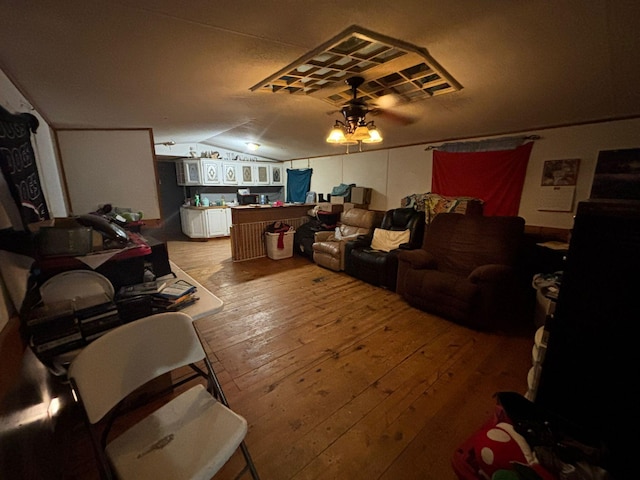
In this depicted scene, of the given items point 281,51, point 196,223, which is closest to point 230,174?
point 196,223

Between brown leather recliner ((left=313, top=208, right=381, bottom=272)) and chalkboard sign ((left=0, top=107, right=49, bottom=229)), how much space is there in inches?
123

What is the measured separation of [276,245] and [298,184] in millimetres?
2690

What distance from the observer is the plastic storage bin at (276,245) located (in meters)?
4.52

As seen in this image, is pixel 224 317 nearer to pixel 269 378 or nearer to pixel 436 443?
pixel 269 378

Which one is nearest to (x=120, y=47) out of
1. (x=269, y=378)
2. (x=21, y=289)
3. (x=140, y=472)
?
(x=21, y=289)

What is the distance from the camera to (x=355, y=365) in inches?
75.0

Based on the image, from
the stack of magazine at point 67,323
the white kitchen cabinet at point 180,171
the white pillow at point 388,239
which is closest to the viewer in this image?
the stack of magazine at point 67,323

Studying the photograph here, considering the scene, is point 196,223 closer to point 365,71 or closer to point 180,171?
point 180,171

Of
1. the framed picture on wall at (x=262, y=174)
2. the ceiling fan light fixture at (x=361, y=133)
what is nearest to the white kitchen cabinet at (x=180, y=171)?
the framed picture on wall at (x=262, y=174)

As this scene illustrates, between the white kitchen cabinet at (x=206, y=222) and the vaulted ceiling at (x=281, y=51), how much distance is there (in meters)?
3.44

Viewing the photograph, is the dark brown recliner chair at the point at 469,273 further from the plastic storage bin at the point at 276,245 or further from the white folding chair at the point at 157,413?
the plastic storage bin at the point at 276,245

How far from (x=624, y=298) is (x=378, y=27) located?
5.80 feet

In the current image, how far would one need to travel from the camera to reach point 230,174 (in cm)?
650

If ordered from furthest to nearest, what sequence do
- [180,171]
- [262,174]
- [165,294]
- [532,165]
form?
[262,174] → [180,171] → [532,165] → [165,294]
